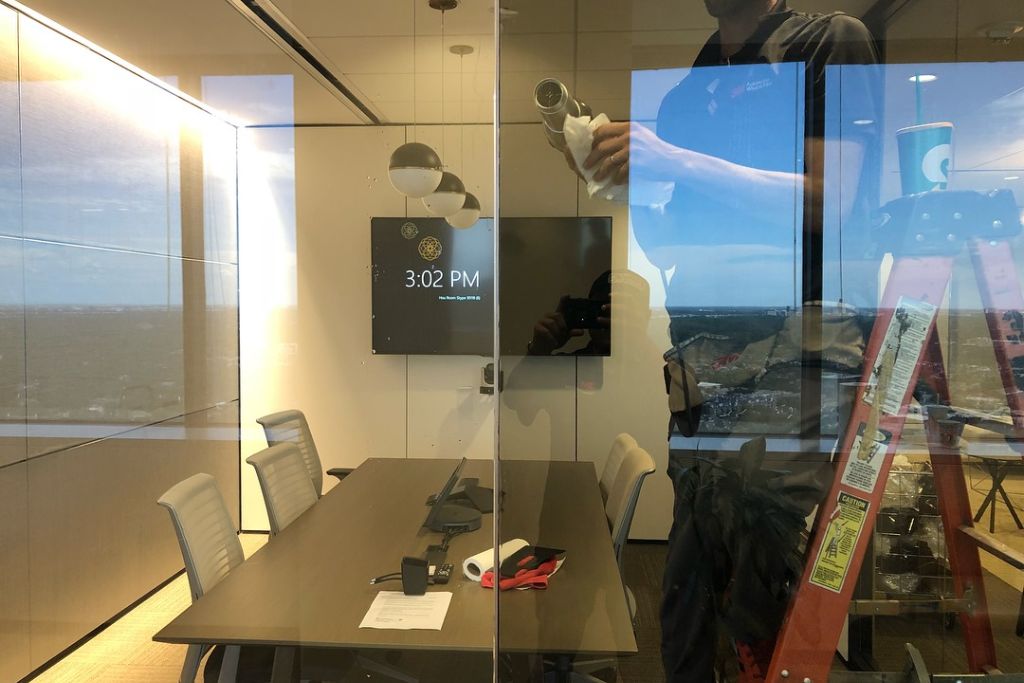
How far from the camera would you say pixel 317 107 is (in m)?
2.32

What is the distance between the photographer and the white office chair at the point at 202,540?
1.85 metres

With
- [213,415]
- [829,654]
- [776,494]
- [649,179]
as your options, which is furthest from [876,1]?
[213,415]

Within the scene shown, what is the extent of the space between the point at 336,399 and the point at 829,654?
1865 millimetres

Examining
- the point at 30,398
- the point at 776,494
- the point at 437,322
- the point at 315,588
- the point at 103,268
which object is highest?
the point at 103,268

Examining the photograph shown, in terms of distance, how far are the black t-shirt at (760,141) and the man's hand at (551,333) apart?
29cm

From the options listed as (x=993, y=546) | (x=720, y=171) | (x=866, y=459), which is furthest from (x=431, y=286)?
(x=993, y=546)

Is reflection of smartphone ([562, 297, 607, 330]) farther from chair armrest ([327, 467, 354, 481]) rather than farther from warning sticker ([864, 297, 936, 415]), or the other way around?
chair armrest ([327, 467, 354, 481])

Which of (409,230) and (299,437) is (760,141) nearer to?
(409,230)

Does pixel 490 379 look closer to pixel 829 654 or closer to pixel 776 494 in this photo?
pixel 776 494

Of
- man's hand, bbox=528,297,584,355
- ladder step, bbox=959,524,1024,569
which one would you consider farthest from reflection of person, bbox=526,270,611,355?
ladder step, bbox=959,524,1024,569

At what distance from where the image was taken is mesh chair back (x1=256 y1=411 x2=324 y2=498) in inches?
94.2

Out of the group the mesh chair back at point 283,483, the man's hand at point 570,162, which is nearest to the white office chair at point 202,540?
the mesh chair back at point 283,483

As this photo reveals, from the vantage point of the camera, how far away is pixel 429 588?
6.31ft

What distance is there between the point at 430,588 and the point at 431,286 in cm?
111
